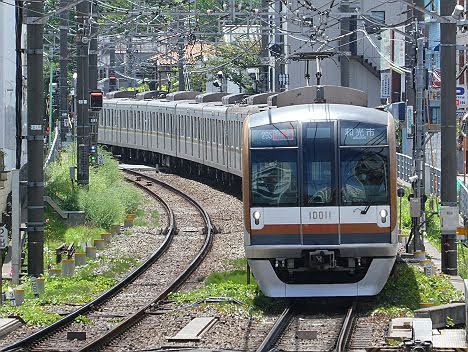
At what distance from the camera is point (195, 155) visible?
135ft

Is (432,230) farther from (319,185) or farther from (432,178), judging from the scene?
(319,185)

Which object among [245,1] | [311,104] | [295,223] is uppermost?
[245,1]

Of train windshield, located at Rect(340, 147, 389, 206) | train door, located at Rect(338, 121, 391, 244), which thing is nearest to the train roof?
train door, located at Rect(338, 121, 391, 244)

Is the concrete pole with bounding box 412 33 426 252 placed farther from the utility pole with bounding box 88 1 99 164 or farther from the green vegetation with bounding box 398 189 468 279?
the utility pole with bounding box 88 1 99 164

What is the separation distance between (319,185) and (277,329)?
2.50m

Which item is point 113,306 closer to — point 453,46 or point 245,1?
point 453,46

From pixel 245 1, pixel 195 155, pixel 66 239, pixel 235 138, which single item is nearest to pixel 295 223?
pixel 66 239

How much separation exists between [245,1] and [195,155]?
24.7 m

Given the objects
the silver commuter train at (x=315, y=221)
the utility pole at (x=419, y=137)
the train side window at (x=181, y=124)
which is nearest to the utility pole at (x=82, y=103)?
the utility pole at (x=419, y=137)

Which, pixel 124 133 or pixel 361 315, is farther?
pixel 124 133

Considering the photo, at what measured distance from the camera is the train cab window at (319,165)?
54.6 ft

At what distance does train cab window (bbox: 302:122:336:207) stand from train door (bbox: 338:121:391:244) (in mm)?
130

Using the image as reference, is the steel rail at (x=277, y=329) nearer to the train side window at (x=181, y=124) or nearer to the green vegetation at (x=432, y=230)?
the green vegetation at (x=432, y=230)

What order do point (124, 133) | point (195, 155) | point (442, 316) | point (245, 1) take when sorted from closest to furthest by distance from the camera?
point (442, 316) → point (195, 155) → point (124, 133) → point (245, 1)
